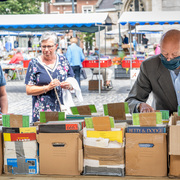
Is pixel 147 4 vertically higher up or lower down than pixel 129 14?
higher up

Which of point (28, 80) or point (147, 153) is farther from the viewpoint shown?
point (28, 80)

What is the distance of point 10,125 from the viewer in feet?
7.89

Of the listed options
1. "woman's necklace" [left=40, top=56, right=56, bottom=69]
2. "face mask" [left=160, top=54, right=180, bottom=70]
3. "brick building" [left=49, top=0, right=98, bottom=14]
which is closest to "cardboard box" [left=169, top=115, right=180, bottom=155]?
"face mask" [left=160, top=54, right=180, bottom=70]

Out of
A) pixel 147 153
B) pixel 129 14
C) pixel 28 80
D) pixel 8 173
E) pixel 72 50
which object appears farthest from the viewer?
pixel 72 50

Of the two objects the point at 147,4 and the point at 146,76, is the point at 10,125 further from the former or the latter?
the point at 147,4

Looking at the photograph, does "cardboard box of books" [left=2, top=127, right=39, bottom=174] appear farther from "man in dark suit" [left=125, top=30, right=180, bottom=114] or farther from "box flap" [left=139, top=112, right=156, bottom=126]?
"man in dark suit" [left=125, top=30, right=180, bottom=114]

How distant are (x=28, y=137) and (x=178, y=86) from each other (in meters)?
1.58

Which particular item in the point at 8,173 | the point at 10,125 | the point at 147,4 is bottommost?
the point at 8,173

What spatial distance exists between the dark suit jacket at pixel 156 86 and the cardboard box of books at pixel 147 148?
3.42ft

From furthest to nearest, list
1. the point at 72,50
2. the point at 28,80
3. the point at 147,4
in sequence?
the point at 147,4, the point at 72,50, the point at 28,80

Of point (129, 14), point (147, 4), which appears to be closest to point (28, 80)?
point (129, 14)

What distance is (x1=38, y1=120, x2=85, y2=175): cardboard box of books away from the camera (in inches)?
89.5

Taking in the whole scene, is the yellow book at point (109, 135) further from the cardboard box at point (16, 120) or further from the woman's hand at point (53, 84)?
the woman's hand at point (53, 84)

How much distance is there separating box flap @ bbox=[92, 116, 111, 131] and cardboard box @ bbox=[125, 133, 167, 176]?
0.45 feet
